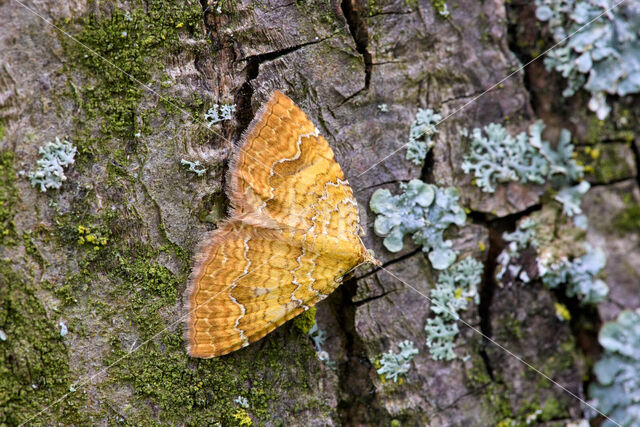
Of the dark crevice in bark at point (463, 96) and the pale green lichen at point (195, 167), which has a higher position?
the dark crevice in bark at point (463, 96)

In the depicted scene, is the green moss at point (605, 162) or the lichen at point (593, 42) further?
the green moss at point (605, 162)

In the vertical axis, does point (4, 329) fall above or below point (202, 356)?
above

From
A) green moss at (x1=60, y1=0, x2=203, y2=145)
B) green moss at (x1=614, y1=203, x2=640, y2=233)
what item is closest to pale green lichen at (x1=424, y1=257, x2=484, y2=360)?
green moss at (x1=614, y1=203, x2=640, y2=233)

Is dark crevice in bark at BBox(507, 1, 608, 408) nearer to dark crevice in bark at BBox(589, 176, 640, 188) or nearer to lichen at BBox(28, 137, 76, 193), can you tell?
dark crevice in bark at BBox(589, 176, 640, 188)

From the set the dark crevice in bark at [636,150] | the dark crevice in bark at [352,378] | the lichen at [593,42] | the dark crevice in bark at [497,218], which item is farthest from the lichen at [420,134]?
the dark crevice in bark at [636,150]

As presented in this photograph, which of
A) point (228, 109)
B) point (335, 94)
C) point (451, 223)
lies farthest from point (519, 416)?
point (228, 109)

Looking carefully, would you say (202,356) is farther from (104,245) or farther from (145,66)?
(145,66)

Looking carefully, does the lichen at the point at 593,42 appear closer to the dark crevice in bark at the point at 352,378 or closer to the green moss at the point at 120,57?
the dark crevice in bark at the point at 352,378
